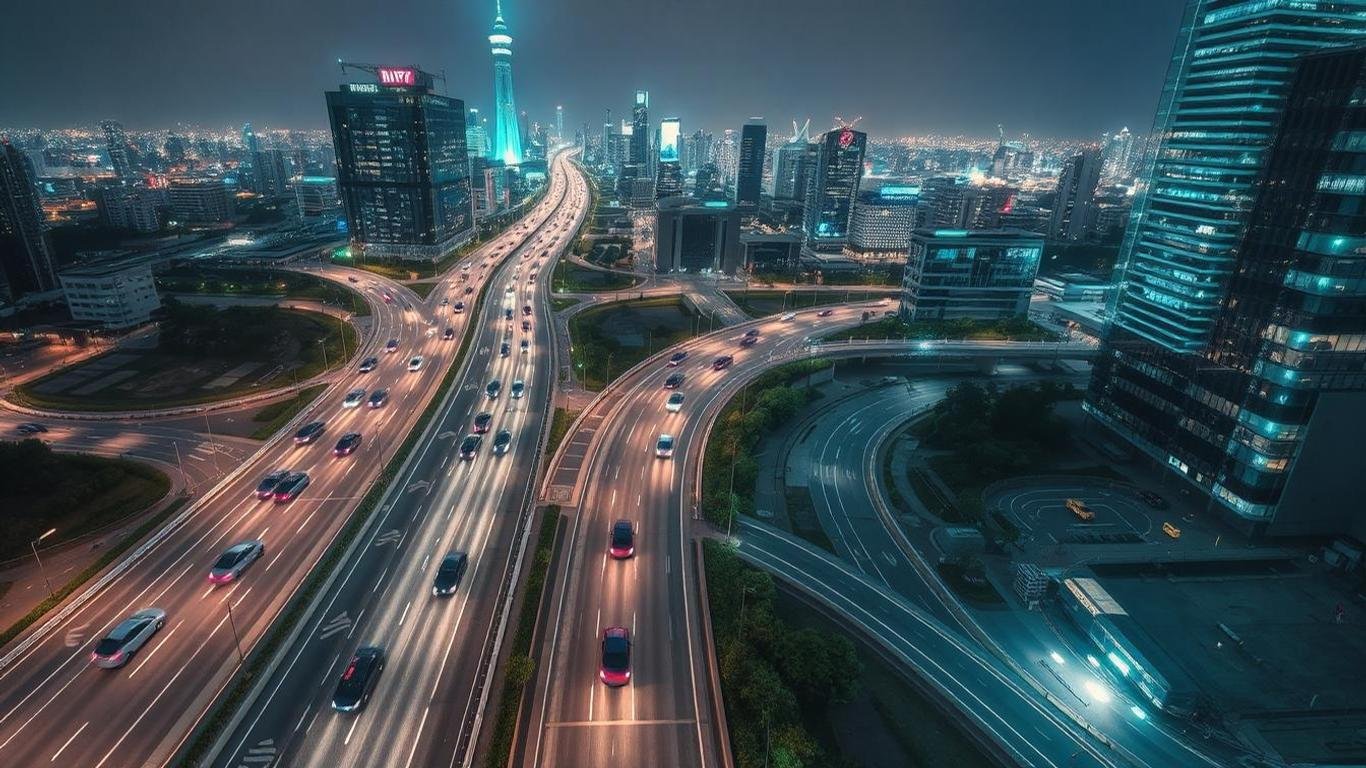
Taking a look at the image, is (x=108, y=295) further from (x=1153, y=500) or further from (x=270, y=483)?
(x=1153, y=500)

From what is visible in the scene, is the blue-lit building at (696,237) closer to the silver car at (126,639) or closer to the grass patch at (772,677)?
the grass patch at (772,677)

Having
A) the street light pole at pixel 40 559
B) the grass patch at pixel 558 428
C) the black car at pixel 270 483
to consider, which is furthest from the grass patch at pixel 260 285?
the street light pole at pixel 40 559

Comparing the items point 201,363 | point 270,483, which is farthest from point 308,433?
point 201,363

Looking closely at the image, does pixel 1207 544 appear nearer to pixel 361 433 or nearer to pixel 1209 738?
pixel 1209 738

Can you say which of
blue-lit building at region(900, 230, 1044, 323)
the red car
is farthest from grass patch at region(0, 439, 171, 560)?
blue-lit building at region(900, 230, 1044, 323)

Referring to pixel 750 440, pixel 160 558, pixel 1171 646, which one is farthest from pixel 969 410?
pixel 160 558

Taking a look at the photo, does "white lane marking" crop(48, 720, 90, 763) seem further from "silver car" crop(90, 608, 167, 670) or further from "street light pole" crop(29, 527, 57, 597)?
"street light pole" crop(29, 527, 57, 597)

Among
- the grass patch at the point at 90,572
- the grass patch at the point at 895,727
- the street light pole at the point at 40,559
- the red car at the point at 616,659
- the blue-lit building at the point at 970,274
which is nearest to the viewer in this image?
the red car at the point at 616,659
